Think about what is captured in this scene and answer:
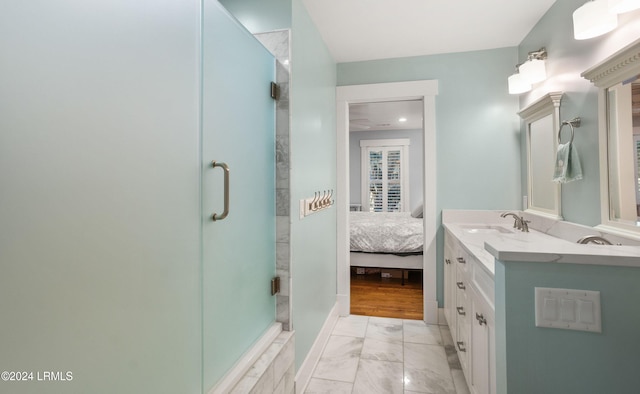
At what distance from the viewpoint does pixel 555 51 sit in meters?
2.18

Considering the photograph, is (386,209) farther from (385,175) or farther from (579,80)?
(579,80)

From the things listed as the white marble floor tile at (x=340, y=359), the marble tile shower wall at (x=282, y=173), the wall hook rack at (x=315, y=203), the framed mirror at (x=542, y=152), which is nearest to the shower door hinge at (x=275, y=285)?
the marble tile shower wall at (x=282, y=173)

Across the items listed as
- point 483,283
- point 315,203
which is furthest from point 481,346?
point 315,203

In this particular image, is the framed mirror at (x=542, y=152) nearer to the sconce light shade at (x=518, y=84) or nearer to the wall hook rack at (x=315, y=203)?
the sconce light shade at (x=518, y=84)

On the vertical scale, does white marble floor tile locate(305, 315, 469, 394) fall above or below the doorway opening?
below

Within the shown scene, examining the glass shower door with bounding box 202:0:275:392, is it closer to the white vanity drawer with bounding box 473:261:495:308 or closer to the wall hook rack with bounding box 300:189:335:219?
the wall hook rack with bounding box 300:189:335:219

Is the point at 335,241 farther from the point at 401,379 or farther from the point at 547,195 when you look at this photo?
the point at 547,195

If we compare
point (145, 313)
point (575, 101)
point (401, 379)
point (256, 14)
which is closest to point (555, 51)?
point (575, 101)

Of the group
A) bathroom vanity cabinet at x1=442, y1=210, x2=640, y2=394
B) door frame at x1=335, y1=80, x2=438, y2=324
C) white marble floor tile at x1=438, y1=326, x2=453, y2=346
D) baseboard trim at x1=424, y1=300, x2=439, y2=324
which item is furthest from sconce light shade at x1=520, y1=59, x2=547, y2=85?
white marble floor tile at x1=438, y1=326, x2=453, y2=346

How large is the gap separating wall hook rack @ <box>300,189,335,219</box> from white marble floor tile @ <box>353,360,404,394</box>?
44.6 inches

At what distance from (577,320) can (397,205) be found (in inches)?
247

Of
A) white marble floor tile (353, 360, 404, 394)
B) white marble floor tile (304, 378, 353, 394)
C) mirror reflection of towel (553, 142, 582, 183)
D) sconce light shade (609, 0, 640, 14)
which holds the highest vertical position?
sconce light shade (609, 0, 640, 14)

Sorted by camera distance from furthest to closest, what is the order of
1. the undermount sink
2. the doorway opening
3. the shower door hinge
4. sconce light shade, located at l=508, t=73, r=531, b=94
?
the doorway opening → the undermount sink → sconce light shade, located at l=508, t=73, r=531, b=94 → the shower door hinge

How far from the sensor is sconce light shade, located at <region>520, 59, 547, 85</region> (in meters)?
2.29
